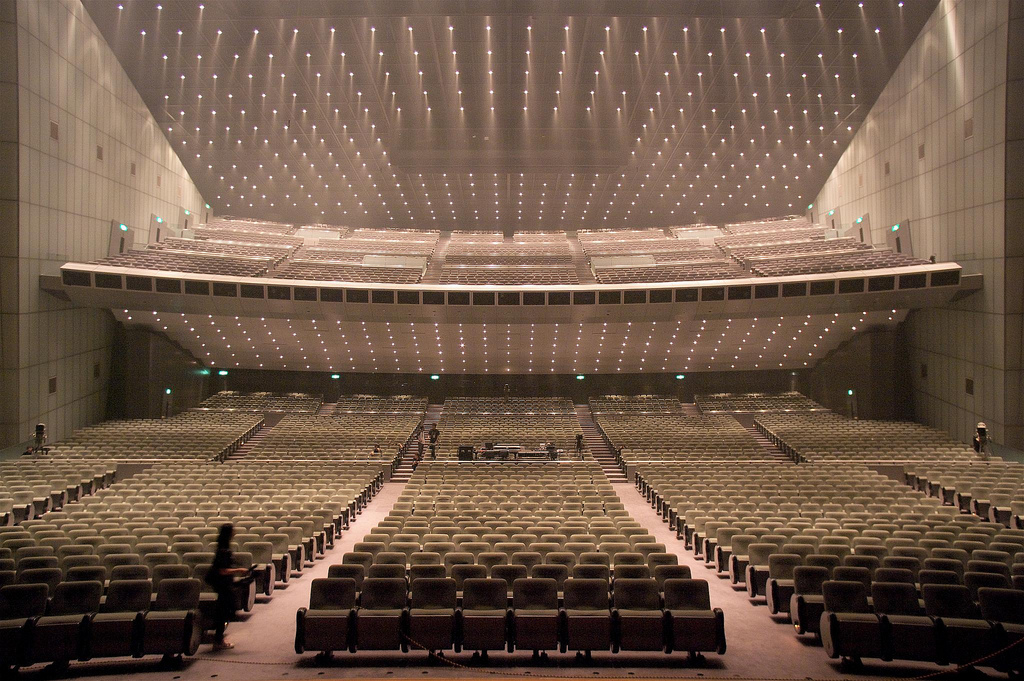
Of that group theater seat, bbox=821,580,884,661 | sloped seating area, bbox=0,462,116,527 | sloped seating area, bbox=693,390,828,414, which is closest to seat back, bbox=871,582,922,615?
theater seat, bbox=821,580,884,661

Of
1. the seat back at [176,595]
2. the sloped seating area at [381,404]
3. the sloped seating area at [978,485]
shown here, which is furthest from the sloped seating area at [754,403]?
the seat back at [176,595]

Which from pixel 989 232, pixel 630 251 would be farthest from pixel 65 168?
pixel 989 232

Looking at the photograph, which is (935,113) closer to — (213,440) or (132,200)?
(213,440)

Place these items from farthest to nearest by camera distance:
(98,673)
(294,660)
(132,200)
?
(132,200), (294,660), (98,673)

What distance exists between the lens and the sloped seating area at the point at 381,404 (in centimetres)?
2725

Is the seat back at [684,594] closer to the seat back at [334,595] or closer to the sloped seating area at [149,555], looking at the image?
the seat back at [334,595]

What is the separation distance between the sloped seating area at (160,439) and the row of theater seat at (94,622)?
465 inches

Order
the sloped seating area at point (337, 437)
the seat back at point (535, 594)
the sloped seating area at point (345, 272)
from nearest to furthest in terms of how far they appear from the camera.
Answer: the seat back at point (535, 594) < the sloped seating area at point (337, 437) < the sloped seating area at point (345, 272)

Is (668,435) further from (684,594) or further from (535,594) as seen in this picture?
(535,594)

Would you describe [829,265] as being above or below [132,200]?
below

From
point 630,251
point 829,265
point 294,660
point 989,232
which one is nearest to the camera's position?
point 294,660

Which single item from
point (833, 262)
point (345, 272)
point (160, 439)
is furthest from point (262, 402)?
point (833, 262)

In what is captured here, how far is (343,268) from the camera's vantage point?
89.2ft

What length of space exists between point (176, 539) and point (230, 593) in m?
2.45
